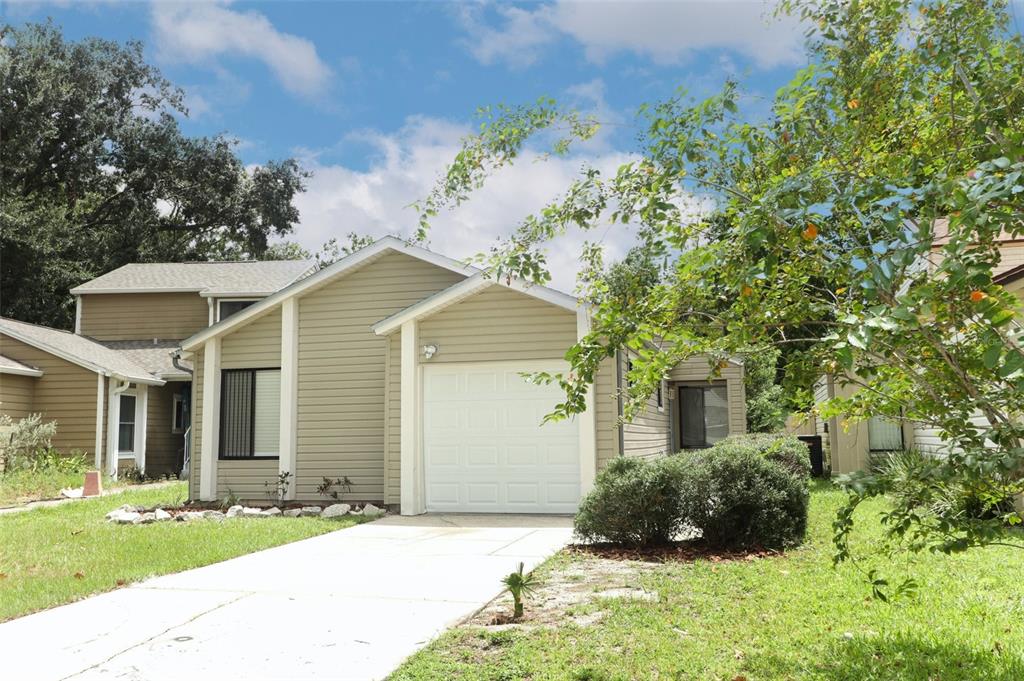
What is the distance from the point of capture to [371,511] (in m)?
12.4

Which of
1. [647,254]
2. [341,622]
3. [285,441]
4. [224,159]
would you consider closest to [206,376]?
[285,441]

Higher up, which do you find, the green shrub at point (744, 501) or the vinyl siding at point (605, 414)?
the vinyl siding at point (605, 414)

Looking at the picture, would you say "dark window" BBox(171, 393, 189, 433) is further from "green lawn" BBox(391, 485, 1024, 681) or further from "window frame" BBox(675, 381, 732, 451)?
"green lawn" BBox(391, 485, 1024, 681)

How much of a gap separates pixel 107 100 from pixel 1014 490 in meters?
42.1

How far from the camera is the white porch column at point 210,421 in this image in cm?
1440

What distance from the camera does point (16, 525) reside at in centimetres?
1138

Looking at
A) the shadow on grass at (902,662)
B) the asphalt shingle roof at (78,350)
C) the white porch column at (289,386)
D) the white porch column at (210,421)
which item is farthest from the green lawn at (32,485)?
the shadow on grass at (902,662)

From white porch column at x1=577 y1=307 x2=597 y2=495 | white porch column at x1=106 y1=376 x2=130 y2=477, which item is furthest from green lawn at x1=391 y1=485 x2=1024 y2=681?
white porch column at x1=106 y1=376 x2=130 y2=477

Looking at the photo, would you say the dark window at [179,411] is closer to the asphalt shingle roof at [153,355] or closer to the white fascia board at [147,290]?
the asphalt shingle roof at [153,355]

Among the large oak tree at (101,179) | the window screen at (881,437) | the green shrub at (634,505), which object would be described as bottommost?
the green shrub at (634,505)

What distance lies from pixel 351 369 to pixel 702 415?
46.1ft

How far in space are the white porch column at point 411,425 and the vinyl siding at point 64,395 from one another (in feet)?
35.4

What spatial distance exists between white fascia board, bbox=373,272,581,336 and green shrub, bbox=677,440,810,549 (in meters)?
3.94

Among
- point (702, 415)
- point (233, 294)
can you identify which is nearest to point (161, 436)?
point (233, 294)
